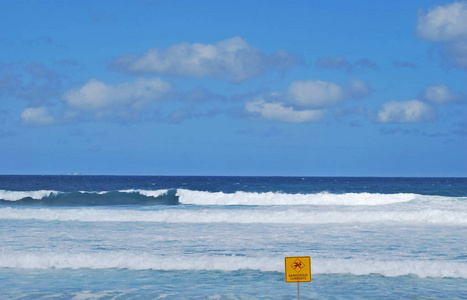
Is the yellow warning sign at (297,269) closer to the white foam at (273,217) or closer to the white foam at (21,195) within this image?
the white foam at (273,217)

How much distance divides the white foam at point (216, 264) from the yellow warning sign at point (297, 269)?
5485 mm

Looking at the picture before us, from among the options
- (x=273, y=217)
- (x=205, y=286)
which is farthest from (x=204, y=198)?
(x=205, y=286)

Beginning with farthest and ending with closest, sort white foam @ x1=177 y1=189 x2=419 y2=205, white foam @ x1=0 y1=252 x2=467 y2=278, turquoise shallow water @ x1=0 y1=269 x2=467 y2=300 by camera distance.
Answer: white foam @ x1=177 y1=189 x2=419 y2=205 < white foam @ x1=0 y1=252 x2=467 y2=278 < turquoise shallow water @ x1=0 y1=269 x2=467 y2=300

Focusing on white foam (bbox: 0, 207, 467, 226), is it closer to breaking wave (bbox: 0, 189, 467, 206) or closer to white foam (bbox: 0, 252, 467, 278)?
white foam (bbox: 0, 252, 467, 278)

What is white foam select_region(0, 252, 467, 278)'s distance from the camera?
10828mm

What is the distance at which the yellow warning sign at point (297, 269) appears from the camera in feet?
18.6

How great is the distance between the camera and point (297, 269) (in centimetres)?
569

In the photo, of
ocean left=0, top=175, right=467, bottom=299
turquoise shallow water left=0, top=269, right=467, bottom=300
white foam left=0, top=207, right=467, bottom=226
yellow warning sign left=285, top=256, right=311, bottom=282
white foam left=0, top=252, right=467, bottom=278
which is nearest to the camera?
yellow warning sign left=285, top=256, right=311, bottom=282

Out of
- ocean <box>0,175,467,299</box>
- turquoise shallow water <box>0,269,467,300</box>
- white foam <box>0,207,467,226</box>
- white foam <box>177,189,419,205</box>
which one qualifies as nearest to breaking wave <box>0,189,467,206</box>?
white foam <box>177,189,419,205</box>

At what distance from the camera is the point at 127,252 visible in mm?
12758

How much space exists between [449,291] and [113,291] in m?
6.91

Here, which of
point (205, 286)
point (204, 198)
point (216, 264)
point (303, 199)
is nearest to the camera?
point (205, 286)

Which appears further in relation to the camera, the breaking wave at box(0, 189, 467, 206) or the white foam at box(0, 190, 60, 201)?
the white foam at box(0, 190, 60, 201)

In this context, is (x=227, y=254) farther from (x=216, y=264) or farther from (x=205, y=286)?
(x=205, y=286)
